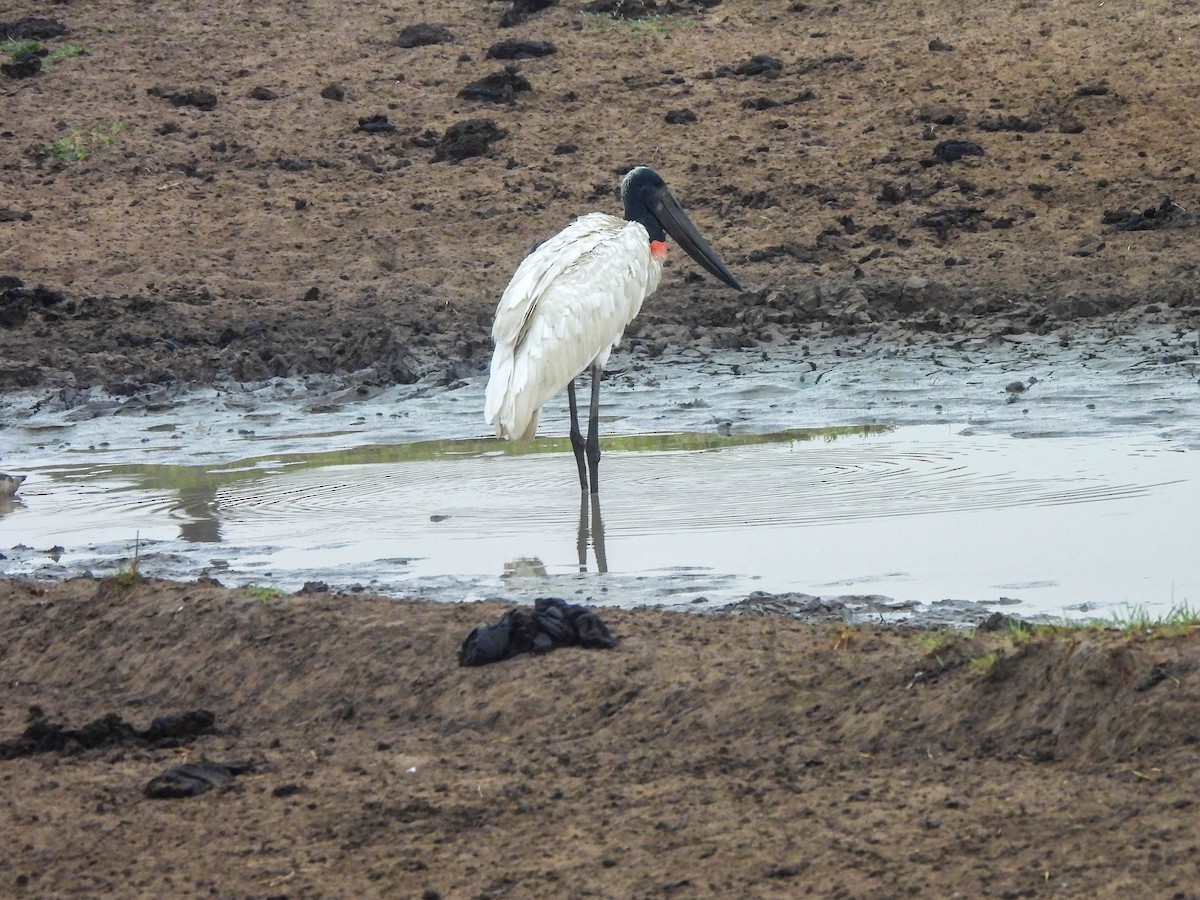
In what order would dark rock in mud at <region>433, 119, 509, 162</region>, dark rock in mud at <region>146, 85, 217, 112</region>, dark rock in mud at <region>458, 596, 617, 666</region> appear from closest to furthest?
dark rock in mud at <region>458, 596, 617, 666</region>, dark rock in mud at <region>433, 119, 509, 162</region>, dark rock in mud at <region>146, 85, 217, 112</region>

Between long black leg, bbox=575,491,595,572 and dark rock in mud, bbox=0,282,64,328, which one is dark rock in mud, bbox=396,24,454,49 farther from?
long black leg, bbox=575,491,595,572

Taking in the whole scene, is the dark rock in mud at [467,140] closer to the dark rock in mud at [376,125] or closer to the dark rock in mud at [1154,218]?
the dark rock in mud at [376,125]

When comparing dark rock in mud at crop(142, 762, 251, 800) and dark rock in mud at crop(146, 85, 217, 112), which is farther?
dark rock in mud at crop(146, 85, 217, 112)

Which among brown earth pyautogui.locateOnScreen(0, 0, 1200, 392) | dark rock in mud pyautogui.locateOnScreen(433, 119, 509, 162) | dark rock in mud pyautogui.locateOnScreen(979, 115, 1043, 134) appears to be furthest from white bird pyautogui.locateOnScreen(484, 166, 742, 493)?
dark rock in mud pyautogui.locateOnScreen(433, 119, 509, 162)

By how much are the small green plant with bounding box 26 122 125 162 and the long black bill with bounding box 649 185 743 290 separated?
696 cm

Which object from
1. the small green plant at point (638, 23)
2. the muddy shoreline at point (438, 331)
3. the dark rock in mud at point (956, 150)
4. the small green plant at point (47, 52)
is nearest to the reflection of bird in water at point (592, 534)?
the muddy shoreline at point (438, 331)

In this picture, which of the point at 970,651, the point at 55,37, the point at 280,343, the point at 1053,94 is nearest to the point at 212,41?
the point at 55,37

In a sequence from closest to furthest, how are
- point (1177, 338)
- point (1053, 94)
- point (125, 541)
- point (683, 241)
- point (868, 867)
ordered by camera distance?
point (868, 867) → point (125, 541) → point (683, 241) → point (1177, 338) → point (1053, 94)

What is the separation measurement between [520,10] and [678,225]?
25.4 feet

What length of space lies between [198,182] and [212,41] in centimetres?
282

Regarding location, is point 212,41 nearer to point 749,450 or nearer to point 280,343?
point 280,343

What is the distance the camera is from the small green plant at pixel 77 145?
1541 cm

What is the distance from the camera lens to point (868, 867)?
3.35 metres

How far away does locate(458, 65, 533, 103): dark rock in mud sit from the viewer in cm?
1559
